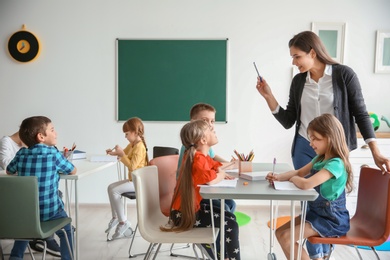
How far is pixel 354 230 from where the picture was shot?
212cm

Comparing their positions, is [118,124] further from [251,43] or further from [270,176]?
[270,176]

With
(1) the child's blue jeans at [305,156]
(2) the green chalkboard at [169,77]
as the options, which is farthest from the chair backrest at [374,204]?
(2) the green chalkboard at [169,77]

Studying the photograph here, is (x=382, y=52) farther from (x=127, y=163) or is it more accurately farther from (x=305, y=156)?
(x=127, y=163)

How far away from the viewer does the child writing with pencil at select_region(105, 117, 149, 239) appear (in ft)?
10.7

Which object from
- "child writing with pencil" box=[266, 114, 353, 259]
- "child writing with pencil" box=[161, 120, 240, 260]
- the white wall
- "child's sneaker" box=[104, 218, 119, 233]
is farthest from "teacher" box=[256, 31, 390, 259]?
the white wall

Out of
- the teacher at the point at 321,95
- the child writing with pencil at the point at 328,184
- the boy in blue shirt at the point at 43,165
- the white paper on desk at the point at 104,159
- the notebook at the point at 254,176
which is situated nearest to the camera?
the child writing with pencil at the point at 328,184

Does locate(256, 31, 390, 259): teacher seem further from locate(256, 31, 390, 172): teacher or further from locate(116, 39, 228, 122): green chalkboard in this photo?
locate(116, 39, 228, 122): green chalkboard

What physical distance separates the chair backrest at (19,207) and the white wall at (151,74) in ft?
8.31

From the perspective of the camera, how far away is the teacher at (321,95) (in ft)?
7.25

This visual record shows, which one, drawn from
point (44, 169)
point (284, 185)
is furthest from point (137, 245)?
point (284, 185)

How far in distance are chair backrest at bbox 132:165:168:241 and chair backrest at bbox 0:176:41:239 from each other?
21.0 inches

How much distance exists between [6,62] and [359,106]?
13.0ft

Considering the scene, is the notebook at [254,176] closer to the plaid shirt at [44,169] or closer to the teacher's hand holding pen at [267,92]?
the teacher's hand holding pen at [267,92]

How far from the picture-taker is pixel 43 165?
231 centimetres
